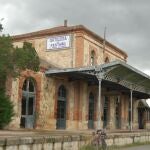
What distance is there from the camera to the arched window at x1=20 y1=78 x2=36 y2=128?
26312 millimetres

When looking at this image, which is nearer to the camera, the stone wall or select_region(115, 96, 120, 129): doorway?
the stone wall

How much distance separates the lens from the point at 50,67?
1121 inches

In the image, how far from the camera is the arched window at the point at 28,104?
2631 cm

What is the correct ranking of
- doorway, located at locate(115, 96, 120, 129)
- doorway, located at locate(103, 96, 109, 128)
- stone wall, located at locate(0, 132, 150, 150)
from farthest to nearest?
doorway, located at locate(115, 96, 120, 129)
doorway, located at locate(103, 96, 109, 128)
stone wall, located at locate(0, 132, 150, 150)

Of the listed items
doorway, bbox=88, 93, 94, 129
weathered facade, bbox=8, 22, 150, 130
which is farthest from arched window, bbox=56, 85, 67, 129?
doorway, bbox=88, 93, 94, 129

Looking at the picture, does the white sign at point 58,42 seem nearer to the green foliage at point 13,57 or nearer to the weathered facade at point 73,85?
the weathered facade at point 73,85

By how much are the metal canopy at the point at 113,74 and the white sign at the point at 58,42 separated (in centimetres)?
398

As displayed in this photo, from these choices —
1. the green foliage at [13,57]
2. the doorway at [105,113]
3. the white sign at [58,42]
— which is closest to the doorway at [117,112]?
the doorway at [105,113]

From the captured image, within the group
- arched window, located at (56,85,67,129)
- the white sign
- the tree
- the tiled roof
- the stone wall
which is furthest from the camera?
the white sign

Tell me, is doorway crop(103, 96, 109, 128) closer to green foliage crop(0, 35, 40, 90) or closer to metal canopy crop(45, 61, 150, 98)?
metal canopy crop(45, 61, 150, 98)

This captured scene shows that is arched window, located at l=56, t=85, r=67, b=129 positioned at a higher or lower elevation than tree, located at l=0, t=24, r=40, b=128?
lower

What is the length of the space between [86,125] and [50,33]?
8.41m

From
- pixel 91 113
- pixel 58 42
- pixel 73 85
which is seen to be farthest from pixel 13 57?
pixel 91 113

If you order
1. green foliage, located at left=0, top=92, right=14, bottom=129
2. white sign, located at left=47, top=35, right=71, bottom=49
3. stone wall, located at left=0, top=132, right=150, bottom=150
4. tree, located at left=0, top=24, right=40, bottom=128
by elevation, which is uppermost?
white sign, located at left=47, top=35, right=71, bottom=49
